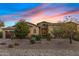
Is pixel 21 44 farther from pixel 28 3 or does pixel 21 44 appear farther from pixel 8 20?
pixel 28 3

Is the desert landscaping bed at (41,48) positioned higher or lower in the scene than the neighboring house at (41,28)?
lower

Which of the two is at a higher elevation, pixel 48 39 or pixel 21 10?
pixel 21 10

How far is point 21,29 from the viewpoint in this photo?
2.60 metres

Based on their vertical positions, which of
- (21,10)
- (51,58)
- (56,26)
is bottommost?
(51,58)

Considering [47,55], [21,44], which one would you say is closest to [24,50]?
[21,44]

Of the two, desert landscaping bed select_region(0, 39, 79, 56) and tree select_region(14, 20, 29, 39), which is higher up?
tree select_region(14, 20, 29, 39)

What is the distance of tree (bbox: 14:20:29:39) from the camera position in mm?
2602

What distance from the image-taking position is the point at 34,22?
261cm

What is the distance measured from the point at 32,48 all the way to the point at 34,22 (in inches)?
12.8

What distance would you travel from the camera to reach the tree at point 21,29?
8.54 ft

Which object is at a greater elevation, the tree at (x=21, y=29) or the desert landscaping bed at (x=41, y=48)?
the tree at (x=21, y=29)

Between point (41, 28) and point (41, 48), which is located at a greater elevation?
point (41, 28)

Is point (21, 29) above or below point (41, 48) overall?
above

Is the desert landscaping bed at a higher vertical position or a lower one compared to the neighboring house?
lower
